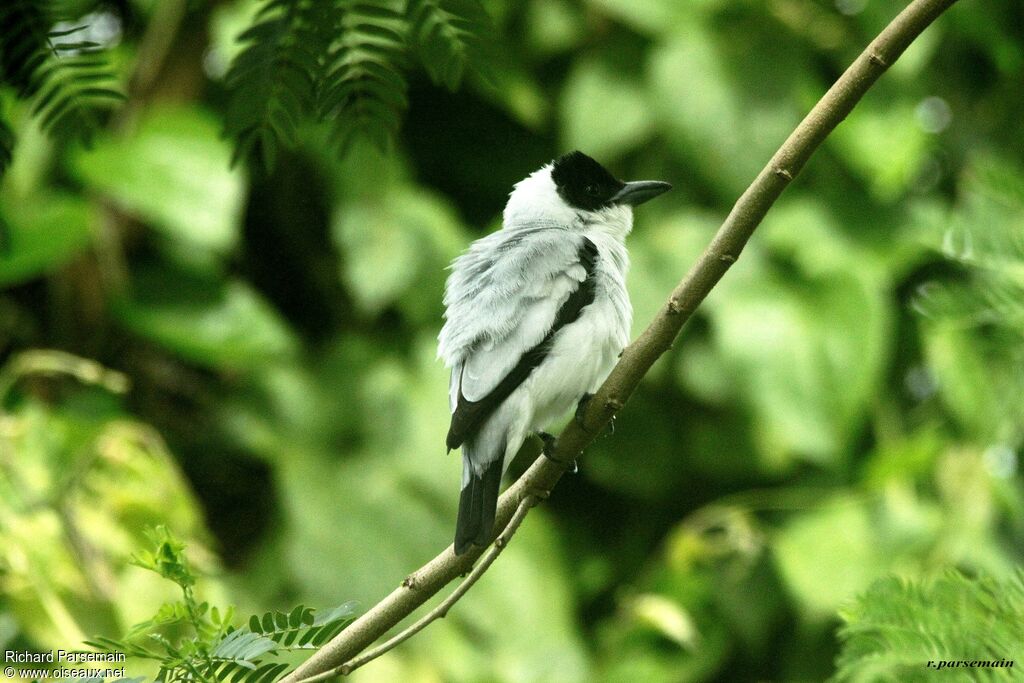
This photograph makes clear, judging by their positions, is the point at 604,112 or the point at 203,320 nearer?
the point at 203,320

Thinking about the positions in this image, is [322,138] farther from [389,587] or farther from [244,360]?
[389,587]

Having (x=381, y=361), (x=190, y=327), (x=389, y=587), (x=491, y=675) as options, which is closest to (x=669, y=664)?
(x=491, y=675)

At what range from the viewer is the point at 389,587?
3.59 meters

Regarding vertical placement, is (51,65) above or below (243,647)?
above

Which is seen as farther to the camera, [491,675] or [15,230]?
[491,675]

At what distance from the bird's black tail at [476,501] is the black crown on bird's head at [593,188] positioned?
99 cm

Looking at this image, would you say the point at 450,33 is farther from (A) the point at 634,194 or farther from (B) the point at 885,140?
(B) the point at 885,140

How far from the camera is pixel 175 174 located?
3688 millimetres

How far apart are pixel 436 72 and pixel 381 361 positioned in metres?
2.52

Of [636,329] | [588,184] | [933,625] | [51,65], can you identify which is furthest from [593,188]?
[933,625]

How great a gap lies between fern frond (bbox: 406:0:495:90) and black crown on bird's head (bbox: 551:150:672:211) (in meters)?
1.20

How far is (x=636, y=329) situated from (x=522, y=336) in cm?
159

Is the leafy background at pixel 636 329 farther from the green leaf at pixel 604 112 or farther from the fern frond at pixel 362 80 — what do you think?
the fern frond at pixel 362 80

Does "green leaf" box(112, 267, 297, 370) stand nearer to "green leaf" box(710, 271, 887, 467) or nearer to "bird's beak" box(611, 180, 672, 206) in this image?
"bird's beak" box(611, 180, 672, 206)
